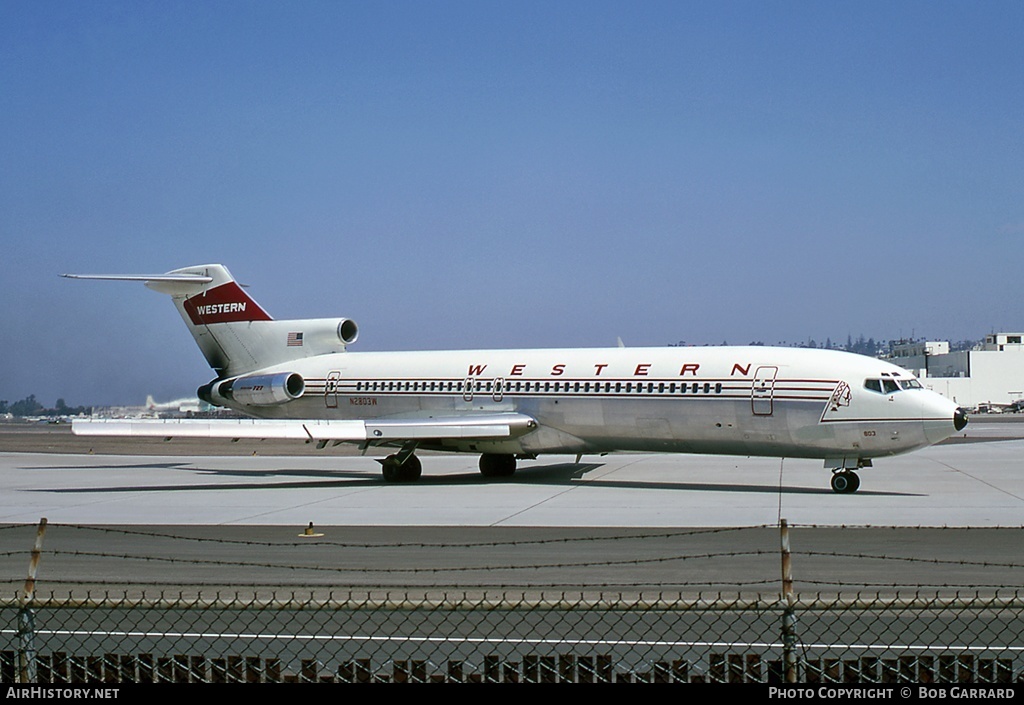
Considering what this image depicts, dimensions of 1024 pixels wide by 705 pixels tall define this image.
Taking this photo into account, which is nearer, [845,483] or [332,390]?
[845,483]

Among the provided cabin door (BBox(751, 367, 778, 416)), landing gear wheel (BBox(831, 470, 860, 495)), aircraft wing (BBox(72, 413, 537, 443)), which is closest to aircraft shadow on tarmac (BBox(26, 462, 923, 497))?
landing gear wheel (BBox(831, 470, 860, 495))

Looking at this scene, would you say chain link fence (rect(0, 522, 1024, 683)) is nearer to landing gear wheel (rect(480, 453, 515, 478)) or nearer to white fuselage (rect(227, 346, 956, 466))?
white fuselage (rect(227, 346, 956, 466))

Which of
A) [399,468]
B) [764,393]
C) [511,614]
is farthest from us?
[399,468]

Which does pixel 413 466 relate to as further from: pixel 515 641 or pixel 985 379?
pixel 985 379

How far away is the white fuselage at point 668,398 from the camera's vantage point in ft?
83.9

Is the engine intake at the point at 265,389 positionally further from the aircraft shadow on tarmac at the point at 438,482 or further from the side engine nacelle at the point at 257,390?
the aircraft shadow on tarmac at the point at 438,482

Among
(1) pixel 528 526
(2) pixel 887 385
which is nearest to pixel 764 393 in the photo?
(2) pixel 887 385

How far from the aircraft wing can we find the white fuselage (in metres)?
0.90

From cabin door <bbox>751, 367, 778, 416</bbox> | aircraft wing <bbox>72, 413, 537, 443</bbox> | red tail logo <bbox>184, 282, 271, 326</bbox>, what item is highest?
red tail logo <bbox>184, 282, 271, 326</bbox>

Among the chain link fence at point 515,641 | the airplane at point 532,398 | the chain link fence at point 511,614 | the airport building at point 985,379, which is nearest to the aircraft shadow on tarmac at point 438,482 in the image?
the airplane at point 532,398

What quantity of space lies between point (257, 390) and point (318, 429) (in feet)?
25.5

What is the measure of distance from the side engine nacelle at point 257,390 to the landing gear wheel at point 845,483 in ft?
55.6

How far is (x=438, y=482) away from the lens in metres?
31.5

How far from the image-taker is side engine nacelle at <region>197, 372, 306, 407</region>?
35.7 meters
